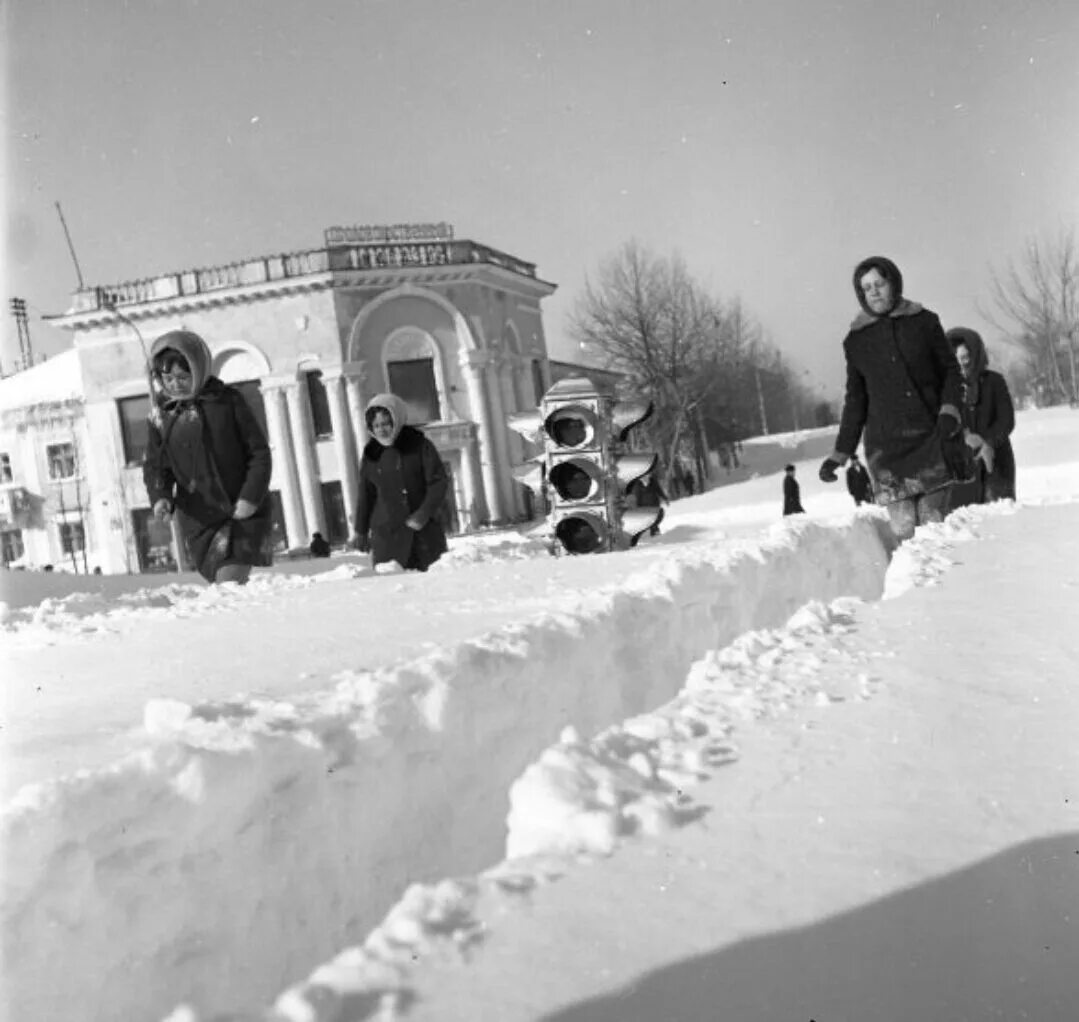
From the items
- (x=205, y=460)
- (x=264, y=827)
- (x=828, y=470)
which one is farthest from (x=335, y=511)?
(x=264, y=827)

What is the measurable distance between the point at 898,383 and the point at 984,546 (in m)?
1.12

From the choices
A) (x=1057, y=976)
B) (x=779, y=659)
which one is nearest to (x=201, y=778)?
(x=1057, y=976)

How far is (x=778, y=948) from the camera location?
150 cm

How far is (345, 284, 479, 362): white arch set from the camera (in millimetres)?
17500

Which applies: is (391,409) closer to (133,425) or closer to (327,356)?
(327,356)

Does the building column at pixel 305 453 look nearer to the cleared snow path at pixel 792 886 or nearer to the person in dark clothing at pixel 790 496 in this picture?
A: the person in dark clothing at pixel 790 496

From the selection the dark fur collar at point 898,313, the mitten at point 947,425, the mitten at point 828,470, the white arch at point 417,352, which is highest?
the white arch at point 417,352

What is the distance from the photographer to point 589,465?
7996 mm

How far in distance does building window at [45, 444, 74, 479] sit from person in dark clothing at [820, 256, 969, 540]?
22.3 meters

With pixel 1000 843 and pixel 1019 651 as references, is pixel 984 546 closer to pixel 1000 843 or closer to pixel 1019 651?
pixel 1019 651

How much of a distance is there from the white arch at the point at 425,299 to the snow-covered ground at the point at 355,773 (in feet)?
45.7

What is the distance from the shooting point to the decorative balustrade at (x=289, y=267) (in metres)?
17.4

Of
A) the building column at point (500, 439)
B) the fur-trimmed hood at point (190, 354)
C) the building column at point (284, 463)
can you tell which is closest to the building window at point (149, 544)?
the building column at point (284, 463)

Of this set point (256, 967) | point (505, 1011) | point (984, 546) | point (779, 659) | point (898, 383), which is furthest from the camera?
point (898, 383)
